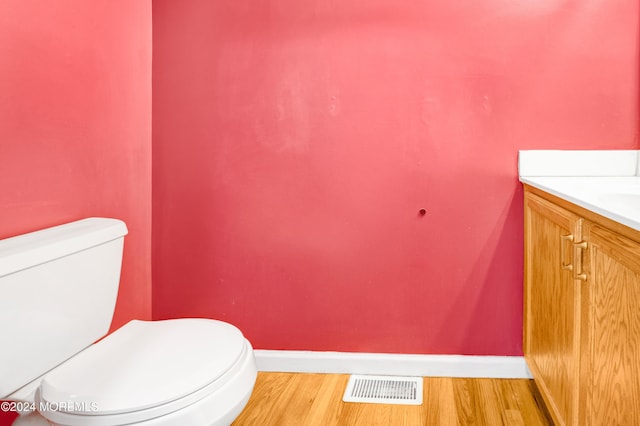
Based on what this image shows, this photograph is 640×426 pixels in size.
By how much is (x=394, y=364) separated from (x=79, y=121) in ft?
4.80

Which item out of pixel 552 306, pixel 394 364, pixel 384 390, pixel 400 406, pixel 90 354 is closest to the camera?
pixel 90 354

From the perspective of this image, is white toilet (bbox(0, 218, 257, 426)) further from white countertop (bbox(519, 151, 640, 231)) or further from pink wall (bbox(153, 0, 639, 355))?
white countertop (bbox(519, 151, 640, 231))

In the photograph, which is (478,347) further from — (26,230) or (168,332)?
(26,230)

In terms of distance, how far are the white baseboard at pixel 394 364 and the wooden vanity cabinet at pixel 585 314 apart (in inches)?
9.8

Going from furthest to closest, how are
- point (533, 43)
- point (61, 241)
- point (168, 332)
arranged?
point (533, 43) → point (168, 332) → point (61, 241)

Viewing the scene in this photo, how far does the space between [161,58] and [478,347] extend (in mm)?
1682

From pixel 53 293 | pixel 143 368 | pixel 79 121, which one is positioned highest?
pixel 79 121

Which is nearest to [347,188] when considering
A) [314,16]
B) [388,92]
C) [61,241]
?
[388,92]

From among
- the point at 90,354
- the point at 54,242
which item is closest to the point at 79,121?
the point at 54,242

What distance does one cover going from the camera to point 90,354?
152 cm

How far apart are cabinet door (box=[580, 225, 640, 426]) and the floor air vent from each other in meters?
0.79

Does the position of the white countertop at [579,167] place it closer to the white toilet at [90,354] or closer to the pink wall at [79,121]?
the white toilet at [90,354]

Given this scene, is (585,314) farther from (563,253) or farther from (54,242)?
(54,242)

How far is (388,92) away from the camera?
2.32 meters
